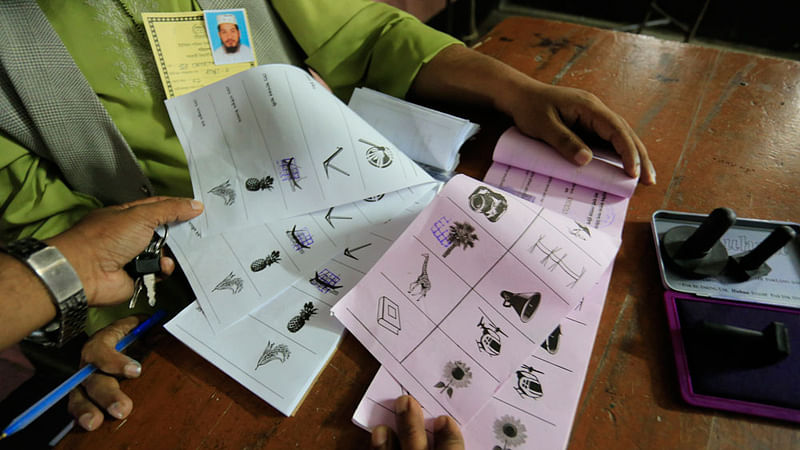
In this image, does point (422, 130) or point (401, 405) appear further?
point (422, 130)

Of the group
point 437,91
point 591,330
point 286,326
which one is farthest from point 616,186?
point 286,326

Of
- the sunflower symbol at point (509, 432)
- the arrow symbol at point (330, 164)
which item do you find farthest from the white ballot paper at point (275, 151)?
the sunflower symbol at point (509, 432)

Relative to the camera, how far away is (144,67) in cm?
63

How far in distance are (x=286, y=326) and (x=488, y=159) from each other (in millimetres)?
433

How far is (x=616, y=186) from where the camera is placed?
56cm

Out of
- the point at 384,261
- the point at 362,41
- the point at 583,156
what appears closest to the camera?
the point at 384,261

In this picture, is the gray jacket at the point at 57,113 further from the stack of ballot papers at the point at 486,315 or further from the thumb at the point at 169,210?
the stack of ballot papers at the point at 486,315

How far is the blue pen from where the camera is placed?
1.22 ft

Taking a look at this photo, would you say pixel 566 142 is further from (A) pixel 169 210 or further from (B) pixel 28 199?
(B) pixel 28 199

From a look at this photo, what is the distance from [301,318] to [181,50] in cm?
52

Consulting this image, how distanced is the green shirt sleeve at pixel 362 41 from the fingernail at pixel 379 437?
599mm

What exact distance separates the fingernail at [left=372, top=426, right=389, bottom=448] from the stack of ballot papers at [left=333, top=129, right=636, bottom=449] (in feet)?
0.05

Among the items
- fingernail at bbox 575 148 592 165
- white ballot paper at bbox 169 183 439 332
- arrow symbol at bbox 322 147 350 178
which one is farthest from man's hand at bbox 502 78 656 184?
arrow symbol at bbox 322 147 350 178

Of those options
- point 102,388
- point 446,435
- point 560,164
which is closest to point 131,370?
point 102,388
